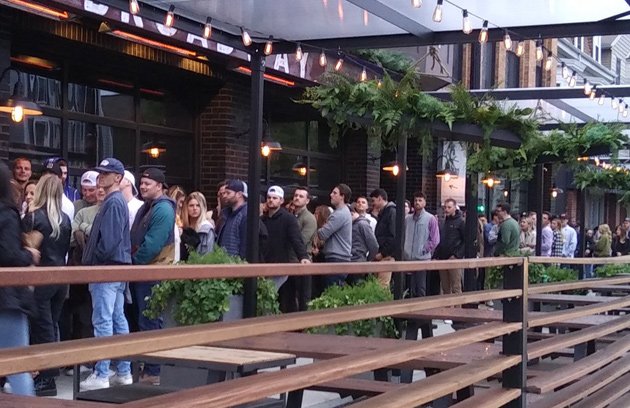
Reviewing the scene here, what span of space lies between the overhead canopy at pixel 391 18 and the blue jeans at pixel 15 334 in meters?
3.75

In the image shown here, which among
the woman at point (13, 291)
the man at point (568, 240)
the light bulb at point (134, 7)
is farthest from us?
the man at point (568, 240)

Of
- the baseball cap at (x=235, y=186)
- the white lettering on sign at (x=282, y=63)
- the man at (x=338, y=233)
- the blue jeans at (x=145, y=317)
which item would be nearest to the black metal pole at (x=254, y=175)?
the baseball cap at (x=235, y=186)

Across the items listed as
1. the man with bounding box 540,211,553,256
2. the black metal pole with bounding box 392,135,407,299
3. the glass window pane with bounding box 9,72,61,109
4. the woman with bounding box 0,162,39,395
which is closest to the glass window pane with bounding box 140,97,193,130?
the glass window pane with bounding box 9,72,61,109

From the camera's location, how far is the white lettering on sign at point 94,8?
8555 millimetres

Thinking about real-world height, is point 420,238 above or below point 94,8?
below

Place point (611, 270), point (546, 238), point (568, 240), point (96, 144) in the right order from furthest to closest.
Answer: point (568, 240) < point (546, 238) < point (96, 144) < point (611, 270)

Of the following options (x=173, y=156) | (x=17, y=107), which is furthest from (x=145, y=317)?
(x=173, y=156)

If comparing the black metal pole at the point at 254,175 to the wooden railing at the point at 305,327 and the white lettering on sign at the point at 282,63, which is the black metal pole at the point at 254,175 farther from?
the wooden railing at the point at 305,327

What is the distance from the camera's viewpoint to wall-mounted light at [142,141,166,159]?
12059 mm

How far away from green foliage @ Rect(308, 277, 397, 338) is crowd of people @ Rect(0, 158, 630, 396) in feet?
4.01

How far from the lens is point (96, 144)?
36.7 ft

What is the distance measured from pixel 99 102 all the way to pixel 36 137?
3.98ft

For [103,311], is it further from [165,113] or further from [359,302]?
[165,113]

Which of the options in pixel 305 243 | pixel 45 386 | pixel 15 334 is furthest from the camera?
pixel 305 243
